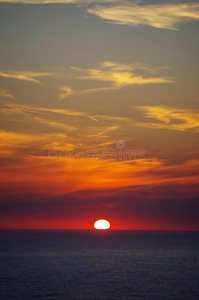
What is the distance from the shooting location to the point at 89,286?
73.4 m

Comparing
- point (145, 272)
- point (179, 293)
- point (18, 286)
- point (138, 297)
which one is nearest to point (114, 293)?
point (138, 297)

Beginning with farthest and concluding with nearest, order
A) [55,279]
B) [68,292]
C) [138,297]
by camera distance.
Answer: [55,279], [68,292], [138,297]

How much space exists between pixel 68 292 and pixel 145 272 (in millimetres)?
32553

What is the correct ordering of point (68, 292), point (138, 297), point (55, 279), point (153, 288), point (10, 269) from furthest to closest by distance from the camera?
point (10, 269), point (55, 279), point (153, 288), point (68, 292), point (138, 297)

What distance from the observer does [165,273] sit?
307 ft

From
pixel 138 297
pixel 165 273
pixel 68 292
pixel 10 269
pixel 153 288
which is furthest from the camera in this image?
pixel 10 269

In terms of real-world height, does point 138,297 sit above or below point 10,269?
below

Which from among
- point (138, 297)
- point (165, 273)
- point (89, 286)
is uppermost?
point (165, 273)

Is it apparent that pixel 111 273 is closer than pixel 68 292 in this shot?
No

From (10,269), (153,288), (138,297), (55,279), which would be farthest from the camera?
(10,269)

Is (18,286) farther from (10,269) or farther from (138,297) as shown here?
(10,269)

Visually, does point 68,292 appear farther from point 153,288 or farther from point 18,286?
point 153,288

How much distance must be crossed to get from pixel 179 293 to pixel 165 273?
27.6 m

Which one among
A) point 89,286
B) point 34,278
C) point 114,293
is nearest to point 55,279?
point 34,278
